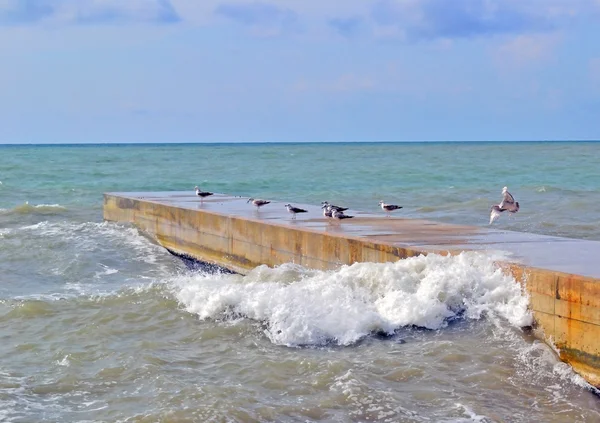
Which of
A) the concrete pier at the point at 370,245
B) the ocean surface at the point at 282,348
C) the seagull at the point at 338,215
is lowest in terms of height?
the ocean surface at the point at 282,348

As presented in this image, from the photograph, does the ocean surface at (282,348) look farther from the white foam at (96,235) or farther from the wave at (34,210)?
the wave at (34,210)

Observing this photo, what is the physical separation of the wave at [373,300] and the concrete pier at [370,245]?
332 millimetres

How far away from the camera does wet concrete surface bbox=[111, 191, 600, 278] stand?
10.6 meters

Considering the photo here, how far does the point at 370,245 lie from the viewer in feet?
41.0

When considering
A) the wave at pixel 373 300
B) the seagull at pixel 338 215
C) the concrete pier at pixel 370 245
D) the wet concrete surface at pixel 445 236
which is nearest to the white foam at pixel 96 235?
the concrete pier at pixel 370 245

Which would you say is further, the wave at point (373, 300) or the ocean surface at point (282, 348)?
the wave at point (373, 300)

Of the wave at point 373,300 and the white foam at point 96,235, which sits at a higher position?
the wave at point 373,300

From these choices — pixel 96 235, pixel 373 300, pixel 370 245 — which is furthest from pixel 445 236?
pixel 96 235

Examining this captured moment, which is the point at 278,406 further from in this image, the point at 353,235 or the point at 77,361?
the point at 353,235

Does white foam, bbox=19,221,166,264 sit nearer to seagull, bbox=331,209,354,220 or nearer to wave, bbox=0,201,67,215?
wave, bbox=0,201,67,215

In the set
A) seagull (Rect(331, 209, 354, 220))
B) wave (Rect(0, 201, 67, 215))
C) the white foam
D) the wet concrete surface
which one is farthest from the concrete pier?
wave (Rect(0, 201, 67, 215))

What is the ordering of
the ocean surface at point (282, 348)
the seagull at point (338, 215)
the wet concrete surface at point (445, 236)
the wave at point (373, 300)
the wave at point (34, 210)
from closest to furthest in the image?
the ocean surface at point (282, 348) < the wave at point (373, 300) < the wet concrete surface at point (445, 236) < the seagull at point (338, 215) < the wave at point (34, 210)

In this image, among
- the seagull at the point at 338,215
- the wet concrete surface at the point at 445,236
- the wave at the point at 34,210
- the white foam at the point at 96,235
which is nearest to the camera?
the wet concrete surface at the point at 445,236

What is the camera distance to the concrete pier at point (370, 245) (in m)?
8.93
